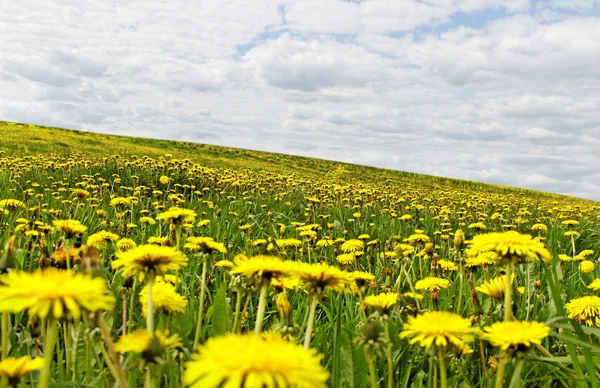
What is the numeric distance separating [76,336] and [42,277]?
0.68 m

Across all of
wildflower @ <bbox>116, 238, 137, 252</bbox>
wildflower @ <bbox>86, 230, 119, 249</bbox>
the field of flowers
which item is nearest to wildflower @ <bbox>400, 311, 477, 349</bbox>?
the field of flowers

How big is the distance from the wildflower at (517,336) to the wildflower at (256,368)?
66 centimetres

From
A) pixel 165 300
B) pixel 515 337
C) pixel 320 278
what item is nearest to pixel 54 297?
pixel 320 278

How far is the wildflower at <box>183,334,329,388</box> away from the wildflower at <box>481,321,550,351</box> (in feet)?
2.15

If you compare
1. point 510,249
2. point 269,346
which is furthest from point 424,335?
point 269,346

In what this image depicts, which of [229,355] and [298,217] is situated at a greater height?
[229,355]

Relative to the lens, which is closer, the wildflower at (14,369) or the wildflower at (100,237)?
the wildflower at (14,369)

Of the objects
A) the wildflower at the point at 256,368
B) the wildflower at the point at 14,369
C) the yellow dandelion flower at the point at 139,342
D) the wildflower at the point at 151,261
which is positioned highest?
the wildflower at the point at 151,261

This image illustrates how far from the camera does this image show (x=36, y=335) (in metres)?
1.78

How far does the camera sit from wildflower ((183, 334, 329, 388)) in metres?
0.76

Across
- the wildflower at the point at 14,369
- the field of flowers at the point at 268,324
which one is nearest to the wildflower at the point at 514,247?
the field of flowers at the point at 268,324

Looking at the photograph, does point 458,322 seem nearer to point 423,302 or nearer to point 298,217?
point 423,302

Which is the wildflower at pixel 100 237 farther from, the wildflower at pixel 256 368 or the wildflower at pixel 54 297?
the wildflower at pixel 256 368

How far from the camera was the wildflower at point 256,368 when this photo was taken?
2.48ft
